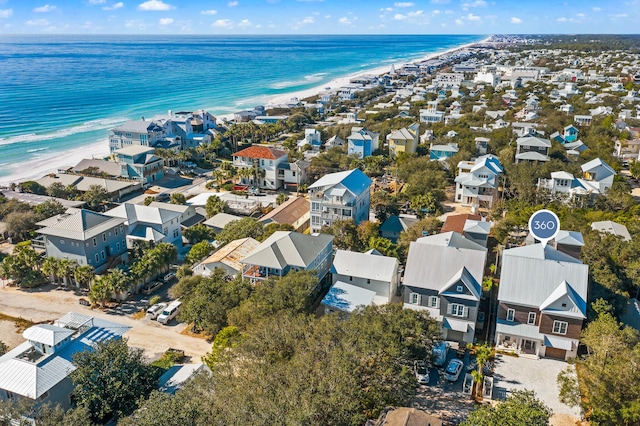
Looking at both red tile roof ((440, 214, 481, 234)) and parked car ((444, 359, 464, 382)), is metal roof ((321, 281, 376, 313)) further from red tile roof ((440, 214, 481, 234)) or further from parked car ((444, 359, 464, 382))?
red tile roof ((440, 214, 481, 234))

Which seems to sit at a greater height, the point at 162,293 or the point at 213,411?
the point at 213,411

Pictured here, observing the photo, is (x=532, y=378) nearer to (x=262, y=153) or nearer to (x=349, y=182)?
(x=349, y=182)

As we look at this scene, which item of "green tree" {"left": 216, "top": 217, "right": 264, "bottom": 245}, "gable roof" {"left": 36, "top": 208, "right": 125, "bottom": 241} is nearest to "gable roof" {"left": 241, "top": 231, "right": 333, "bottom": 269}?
"green tree" {"left": 216, "top": 217, "right": 264, "bottom": 245}

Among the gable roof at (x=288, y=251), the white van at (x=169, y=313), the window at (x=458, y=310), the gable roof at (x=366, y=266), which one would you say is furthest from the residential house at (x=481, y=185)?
→ the white van at (x=169, y=313)

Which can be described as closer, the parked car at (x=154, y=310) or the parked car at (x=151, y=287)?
the parked car at (x=154, y=310)

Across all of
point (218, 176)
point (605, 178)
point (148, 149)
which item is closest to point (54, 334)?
point (218, 176)

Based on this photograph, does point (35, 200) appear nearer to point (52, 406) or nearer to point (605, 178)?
point (52, 406)

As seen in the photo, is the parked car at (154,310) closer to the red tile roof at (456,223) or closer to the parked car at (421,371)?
the parked car at (421,371)
